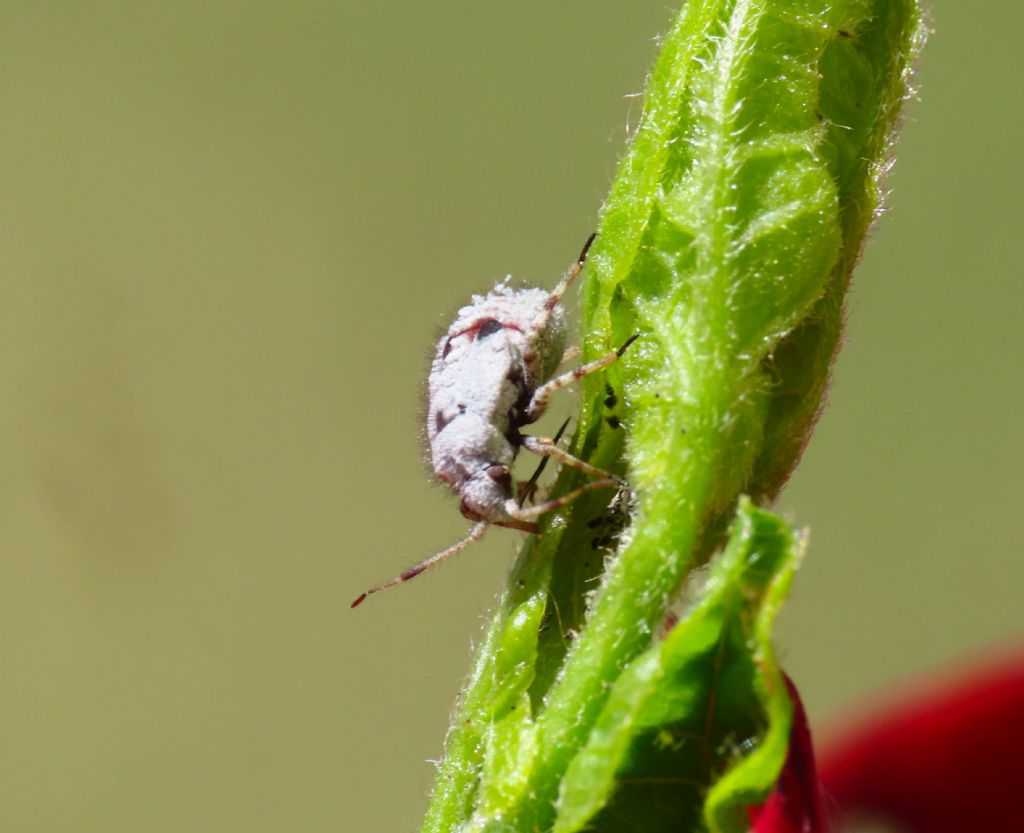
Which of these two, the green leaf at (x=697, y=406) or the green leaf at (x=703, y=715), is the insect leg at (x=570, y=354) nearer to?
the green leaf at (x=697, y=406)

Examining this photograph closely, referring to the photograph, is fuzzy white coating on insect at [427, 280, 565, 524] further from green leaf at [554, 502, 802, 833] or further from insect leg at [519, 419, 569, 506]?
green leaf at [554, 502, 802, 833]

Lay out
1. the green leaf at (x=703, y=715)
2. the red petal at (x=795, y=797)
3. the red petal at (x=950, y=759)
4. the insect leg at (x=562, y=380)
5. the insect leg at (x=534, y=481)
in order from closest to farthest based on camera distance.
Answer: the green leaf at (x=703, y=715) < the red petal at (x=795, y=797) < the insect leg at (x=562, y=380) < the insect leg at (x=534, y=481) < the red petal at (x=950, y=759)

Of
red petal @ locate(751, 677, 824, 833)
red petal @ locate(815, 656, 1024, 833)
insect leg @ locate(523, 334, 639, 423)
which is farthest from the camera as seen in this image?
red petal @ locate(815, 656, 1024, 833)

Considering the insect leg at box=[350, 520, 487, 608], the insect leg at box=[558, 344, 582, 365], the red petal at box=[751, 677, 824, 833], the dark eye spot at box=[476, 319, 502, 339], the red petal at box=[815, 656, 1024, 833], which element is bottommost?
the red petal at box=[815, 656, 1024, 833]

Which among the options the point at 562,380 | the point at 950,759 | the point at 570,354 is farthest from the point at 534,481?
the point at 950,759

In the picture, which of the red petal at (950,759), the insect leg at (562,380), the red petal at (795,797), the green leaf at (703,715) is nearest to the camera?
the green leaf at (703,715)

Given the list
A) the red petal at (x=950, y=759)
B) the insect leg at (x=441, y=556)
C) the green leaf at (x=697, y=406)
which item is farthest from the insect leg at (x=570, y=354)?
the red petal at (x=950, y=759)

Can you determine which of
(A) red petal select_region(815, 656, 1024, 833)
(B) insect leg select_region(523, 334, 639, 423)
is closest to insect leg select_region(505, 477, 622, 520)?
(B) insect leg select_region(523, 334, 639, 423)
